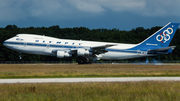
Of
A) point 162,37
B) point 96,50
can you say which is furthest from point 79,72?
point 162,37

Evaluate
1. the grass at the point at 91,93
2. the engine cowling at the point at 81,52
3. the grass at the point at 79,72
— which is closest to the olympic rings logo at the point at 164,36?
the engine cowling at the point at 81,52

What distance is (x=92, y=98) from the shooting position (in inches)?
444

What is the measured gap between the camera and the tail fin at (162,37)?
5117 centimetres

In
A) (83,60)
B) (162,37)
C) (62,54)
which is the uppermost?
(162,37)

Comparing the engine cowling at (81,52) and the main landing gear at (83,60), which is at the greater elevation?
the engine cowling at (81,52)

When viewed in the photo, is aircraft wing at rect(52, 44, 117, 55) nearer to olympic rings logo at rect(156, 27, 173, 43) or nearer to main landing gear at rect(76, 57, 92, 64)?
main landing gear at rect(76, 57, 92, 64)

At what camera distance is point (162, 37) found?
170 feet

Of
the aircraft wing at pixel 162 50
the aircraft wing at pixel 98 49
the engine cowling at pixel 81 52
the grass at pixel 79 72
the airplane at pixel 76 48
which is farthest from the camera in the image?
the aircraft wing at pixel 162 50

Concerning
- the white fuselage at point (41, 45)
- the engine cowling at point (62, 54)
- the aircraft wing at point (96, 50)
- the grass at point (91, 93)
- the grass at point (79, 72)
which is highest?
the white fuselage at point (41, 45)

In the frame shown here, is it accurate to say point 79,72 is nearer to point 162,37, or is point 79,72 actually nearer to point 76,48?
point 76,48

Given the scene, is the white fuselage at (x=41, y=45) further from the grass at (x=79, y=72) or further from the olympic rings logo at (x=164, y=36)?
the grass at (x=79, y=72)

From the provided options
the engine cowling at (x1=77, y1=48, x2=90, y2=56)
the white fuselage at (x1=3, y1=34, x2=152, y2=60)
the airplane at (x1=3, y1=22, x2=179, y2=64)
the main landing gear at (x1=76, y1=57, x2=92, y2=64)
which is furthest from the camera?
the main landing gear at (x1=76, y1=57, x2=92, y2=64)

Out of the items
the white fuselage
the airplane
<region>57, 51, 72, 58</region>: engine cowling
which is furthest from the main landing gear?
<region>57, 51, 72, 58</region>: engine cowling

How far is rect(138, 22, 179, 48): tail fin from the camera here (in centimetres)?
5117
